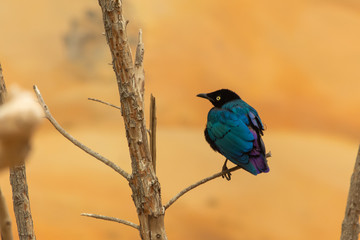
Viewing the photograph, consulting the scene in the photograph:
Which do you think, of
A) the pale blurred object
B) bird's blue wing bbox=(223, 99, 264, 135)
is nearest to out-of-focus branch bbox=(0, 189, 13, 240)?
the pale blurred object

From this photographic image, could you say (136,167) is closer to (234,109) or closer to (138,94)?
(138,94)

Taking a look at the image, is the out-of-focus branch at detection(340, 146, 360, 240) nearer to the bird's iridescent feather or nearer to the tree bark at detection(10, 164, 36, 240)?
the bird's iridescent feather

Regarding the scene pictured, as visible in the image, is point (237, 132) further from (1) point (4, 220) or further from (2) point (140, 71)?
(1) point (4, 220)

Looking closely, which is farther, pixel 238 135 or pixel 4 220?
pixel 238 135

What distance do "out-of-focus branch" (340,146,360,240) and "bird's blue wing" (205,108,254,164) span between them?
758 mm

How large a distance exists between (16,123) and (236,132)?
295cm

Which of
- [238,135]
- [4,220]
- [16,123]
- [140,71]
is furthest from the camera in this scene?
[238,135]

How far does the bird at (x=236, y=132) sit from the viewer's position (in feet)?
10.8

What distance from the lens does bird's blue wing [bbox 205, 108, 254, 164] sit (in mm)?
3349

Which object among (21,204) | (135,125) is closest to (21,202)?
(21,204)

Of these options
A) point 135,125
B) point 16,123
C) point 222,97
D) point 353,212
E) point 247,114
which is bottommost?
point 353,212

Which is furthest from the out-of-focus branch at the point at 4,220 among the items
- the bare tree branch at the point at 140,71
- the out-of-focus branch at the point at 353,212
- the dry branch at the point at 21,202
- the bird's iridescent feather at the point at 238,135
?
the bird's iridescent feather at the point at 238,135

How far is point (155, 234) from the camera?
2410 millimetres

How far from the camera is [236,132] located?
3535 millimetres
